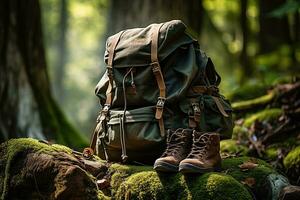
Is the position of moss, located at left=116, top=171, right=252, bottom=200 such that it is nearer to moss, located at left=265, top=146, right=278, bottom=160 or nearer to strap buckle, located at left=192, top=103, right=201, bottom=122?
strap buckle, located at left=192, top=103, right=201, bottom=122

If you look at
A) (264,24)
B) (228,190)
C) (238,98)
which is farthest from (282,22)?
(228,190)

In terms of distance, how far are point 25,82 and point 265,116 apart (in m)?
2.94

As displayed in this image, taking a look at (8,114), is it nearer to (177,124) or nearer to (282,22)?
(177,124)

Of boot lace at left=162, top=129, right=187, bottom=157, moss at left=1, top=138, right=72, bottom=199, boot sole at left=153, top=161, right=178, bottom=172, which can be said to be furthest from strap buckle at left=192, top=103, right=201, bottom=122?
moss at left=1, top=138, right=72, bottom=199

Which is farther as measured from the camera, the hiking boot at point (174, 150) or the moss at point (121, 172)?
the moss at point (121, 172)

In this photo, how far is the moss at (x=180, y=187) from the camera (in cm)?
307

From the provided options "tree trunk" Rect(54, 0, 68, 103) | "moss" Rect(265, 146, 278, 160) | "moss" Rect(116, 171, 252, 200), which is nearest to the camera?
"moss" Rect(116, 171, 252, 200)

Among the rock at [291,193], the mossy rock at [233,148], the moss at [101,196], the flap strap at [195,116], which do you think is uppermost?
the flap strap at [195,116]

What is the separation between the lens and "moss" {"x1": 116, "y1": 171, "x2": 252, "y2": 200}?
121 inches

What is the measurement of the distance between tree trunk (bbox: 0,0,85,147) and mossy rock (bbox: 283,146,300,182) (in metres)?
2.75

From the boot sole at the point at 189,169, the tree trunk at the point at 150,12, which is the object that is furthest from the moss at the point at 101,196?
the tree trunk at the point at 150,12

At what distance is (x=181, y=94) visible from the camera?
12.1 feet

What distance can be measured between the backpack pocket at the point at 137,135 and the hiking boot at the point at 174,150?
173 millimetres

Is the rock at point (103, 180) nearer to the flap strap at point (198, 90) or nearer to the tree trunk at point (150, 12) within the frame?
the flap strap at point (198, 90)
